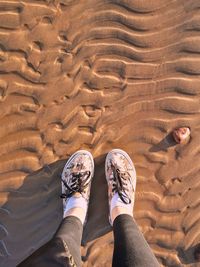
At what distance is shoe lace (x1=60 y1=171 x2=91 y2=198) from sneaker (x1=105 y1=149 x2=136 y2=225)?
170 millimetres

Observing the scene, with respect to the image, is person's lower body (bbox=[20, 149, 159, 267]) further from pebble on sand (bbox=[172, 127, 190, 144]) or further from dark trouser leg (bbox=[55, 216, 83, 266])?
pebble on sand (bbox=[172, 127, 190, 144])

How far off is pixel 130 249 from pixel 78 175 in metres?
0.89

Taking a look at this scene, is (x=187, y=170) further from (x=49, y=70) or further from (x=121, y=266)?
(x=49, y=70)

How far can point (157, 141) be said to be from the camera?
297 centimetres

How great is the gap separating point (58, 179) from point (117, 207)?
56 cm

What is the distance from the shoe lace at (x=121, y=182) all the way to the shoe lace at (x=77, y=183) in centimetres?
21

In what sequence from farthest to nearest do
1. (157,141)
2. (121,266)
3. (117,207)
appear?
(157,141), (117,207), (121,266)

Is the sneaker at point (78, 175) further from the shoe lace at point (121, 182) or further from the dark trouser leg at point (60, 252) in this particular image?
the dark trouser leg at point (60, 252)

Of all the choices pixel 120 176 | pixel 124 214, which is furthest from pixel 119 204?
pixel 120 176

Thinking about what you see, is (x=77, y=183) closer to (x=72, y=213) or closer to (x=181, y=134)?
(x=72, y=213)

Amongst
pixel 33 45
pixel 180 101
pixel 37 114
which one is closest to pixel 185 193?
pixel 180 101

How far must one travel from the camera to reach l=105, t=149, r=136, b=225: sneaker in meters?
2.88

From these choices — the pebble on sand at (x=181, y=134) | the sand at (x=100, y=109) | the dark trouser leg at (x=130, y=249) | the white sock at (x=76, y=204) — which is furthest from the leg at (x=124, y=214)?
the pebble on sand at (x=181, y=134)

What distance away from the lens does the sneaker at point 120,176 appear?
288 cm
